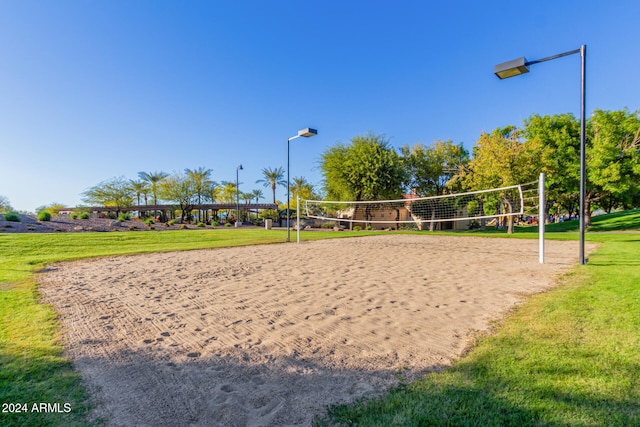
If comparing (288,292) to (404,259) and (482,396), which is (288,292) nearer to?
(482,396)

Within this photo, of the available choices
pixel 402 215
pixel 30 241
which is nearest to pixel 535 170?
pixel 402 215

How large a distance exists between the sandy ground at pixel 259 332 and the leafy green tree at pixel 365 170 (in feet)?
72.6

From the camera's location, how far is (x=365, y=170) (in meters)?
29.2

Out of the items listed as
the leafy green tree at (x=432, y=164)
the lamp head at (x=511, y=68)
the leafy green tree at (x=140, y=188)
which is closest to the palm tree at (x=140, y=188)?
the leafy green tree at (x=140, y=188)

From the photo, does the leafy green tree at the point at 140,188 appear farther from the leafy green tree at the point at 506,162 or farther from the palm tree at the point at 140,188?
the leafy green tree at the point at 506,162

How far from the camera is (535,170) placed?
77.0ft

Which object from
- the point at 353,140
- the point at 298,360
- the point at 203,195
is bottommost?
the point at 298,360

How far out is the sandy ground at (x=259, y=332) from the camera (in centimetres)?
237

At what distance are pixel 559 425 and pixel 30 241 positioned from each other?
16.2 m

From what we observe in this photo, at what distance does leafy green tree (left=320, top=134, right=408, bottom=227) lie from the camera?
1148 inches

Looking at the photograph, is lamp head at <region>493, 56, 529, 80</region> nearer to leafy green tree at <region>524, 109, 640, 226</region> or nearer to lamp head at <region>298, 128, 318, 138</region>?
lamp head at <region>298, 128, 318, 138</region>

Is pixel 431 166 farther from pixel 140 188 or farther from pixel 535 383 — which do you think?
pixel 140 188

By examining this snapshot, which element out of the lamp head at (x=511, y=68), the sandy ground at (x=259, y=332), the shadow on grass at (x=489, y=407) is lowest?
the sandy ground at (x=259, y=332)

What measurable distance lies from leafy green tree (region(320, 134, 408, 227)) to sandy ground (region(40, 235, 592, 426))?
22.1 m
